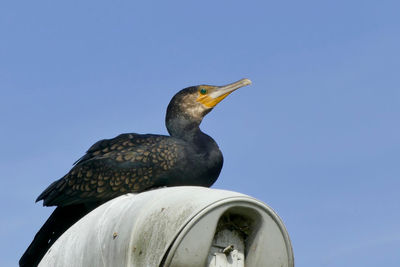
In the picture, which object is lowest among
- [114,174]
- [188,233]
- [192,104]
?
[114,174]

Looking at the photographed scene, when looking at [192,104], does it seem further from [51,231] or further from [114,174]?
[51,231]

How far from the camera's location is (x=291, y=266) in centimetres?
421

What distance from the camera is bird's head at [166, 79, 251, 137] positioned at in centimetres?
833

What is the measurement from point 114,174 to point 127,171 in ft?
0.41

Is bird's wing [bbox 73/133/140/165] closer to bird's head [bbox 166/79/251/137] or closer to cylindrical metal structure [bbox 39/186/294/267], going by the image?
bird's head [bbox 166/79/251/137]

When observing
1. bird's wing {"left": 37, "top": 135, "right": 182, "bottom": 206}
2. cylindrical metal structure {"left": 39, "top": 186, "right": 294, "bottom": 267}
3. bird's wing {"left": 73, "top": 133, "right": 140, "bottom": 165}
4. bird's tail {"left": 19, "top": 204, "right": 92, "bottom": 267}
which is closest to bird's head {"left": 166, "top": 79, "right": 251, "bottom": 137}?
bird's wing {"left": 73, "top": 133, "right": 140, "bottom": 165}

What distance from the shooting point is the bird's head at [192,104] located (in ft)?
27.3

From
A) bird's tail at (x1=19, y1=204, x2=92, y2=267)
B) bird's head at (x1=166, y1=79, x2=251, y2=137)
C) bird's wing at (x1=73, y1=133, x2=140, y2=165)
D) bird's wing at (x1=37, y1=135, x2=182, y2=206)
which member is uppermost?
bird's head at (x1=166, y1=79, x2=251, y2=137)

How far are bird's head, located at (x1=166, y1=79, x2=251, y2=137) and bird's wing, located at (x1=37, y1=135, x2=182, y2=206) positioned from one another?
0.73 m

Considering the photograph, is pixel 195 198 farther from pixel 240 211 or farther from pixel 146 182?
pixel 146 182

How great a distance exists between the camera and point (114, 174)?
24.3ft

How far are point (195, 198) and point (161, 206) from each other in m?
0.20

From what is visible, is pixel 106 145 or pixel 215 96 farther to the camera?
pixel 215 96

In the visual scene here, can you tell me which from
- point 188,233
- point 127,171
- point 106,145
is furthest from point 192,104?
point 188,233
